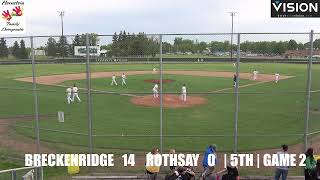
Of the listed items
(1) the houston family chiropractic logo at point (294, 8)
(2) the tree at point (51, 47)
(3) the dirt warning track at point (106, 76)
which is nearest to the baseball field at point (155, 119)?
(2) the tree at point (51, 47)

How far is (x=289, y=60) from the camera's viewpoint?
15.4 m

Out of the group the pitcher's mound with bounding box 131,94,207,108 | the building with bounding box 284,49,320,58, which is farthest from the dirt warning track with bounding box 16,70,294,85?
the building with bounding box 284,49,320,58

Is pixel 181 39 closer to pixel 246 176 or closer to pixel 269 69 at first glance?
pixel 246 176

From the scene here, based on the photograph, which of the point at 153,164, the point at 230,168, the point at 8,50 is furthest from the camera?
the point at 8,50

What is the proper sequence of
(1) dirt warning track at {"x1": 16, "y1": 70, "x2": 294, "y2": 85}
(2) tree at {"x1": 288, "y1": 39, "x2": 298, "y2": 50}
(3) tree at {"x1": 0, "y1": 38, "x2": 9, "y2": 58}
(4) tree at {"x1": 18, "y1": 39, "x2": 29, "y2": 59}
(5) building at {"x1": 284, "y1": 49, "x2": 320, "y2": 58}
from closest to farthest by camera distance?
(2) tree at {"x1": 288, "y1": 39, "x2": 298, "y2": 50}, (5) building at {"x1": 284, "y1": 49, "x2": 320, "y2": 58}, (4) tree at {"x1": 18, "y1": 39, "x2": 29, "y2": 59}, (3) tree at {"x1": 0, "y1": 38, "x2": 9, "y2": 58}, (1) dirt warning track at {"x1": 16, "y1": 70, "x2": 294, "y2": 85}

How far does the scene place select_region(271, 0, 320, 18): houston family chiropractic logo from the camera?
52.1ft

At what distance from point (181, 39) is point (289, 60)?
434cm

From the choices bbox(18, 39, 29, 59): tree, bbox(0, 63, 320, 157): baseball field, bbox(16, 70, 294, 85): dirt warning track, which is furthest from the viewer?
bbox(16, 70, 294, 85): dirt warning track

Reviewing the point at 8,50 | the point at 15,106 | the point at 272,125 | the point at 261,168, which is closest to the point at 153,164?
the point at 261,168

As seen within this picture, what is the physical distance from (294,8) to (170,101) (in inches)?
563

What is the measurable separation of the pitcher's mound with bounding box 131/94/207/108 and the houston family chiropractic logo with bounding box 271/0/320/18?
11858 mm

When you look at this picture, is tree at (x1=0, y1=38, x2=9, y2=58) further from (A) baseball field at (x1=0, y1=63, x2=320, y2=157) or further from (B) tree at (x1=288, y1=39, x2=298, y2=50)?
(B) tree at (x1=288, y1=39, x2=298, y2=50)

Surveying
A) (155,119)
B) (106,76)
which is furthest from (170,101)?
(106,76)

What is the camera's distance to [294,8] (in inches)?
642
